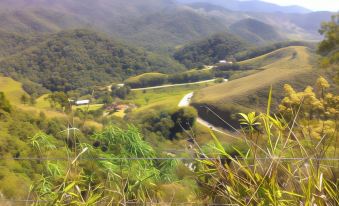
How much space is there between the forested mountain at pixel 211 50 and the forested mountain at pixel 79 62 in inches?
312

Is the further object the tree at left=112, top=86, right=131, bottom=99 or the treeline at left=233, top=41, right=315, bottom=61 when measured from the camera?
the treeline at left=233, top=41, right=315, bottom=61

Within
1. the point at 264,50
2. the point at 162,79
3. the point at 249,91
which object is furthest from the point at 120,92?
the point at 264,50

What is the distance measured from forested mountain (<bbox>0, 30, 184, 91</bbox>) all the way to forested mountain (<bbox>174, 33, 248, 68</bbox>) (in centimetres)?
792

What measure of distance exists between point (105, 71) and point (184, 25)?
377 ft

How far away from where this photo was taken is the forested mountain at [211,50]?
109438mm

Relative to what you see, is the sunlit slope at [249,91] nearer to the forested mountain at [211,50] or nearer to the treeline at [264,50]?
the treeline at [264,50]

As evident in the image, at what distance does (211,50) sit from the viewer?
112m

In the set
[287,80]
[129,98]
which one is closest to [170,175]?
[287,80]

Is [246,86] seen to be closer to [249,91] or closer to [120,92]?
[249,91]

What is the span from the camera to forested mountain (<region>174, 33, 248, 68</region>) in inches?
4309

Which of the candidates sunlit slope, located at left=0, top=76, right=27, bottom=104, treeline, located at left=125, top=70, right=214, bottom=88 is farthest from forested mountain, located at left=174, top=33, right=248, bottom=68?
sunlit slope, located at left=0, top=76, right=27, bottom=104

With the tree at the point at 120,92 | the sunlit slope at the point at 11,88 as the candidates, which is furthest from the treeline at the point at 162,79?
the sunlit slope at the point at 11,88

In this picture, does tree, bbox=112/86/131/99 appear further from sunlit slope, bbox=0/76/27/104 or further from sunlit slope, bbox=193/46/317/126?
sunlit slope, bbox=193/46/317/126

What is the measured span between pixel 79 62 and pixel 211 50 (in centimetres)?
4108
